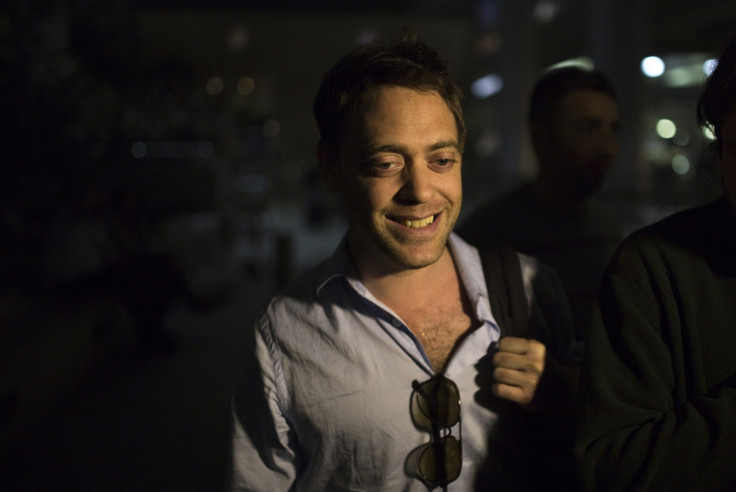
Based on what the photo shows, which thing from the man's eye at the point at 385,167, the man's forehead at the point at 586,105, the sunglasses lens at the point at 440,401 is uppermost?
the man's forehead at the point at 586,105

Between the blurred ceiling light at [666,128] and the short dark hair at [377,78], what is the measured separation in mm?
21370

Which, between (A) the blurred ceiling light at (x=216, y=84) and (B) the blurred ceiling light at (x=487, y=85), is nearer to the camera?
(A) the blurred ceiling light at (x=216, y=84)

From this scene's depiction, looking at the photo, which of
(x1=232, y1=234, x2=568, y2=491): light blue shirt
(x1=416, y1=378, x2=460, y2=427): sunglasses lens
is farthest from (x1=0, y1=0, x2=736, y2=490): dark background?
(x1=416, y1=378, x2=460, y2=427): sunglasses lens

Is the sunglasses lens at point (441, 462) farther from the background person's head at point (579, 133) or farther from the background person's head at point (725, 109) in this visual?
the background person's head at point (579, 133)

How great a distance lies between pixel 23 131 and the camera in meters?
4.62

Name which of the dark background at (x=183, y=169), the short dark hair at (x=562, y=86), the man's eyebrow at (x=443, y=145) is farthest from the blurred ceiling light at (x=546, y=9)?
the man's eyebrow at (x=443, y=145)

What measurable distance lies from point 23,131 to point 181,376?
7.35ft

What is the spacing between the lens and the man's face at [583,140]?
7.05 feet

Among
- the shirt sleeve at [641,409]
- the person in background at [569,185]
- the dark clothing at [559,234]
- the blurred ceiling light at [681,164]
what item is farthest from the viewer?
the blurred ceiling light at [681,164]

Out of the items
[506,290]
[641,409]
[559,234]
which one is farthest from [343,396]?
[559,234]

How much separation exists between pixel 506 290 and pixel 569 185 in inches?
35.8

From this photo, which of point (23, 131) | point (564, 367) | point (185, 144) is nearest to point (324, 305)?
point (564, 367)

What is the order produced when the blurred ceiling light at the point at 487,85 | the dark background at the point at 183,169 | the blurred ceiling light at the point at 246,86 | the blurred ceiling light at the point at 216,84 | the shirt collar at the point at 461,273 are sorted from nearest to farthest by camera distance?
1. the shirt collar at the point at 461,273
2. the dark background at the point at 183,169
3. the blurred ceiling light at the point at 216,84
4. the blurred ceiling light at the point at 246,86
5. the blurred ceiling light at the point at 487,85

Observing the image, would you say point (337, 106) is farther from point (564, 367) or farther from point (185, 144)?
point (185, 144)
